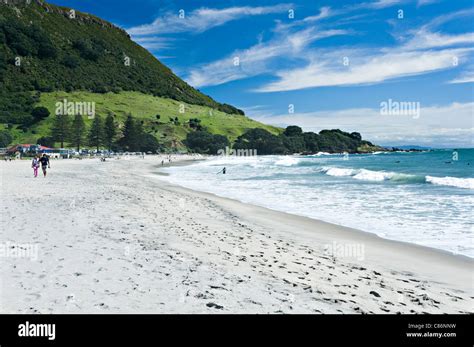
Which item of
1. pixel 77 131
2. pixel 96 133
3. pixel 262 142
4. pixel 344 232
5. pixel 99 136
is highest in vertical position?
pixel 77 131

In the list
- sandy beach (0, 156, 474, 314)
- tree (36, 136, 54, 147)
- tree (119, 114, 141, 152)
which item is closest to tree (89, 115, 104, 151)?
tree (119, 114, 141, 152)

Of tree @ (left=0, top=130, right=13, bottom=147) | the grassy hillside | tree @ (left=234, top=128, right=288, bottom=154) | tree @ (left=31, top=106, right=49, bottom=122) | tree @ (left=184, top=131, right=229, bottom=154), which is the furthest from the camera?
tree @ (left=234, top=128, right=288, bottom=154)

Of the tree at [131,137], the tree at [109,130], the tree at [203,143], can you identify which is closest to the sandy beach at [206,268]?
the tree at [109,130]

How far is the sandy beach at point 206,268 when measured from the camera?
226 inches

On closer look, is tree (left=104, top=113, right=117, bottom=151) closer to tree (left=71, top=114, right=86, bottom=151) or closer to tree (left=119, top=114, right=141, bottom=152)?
tree (left=119, top=114, right=141, bottom=152)

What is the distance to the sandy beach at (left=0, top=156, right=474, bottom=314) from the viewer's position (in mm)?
5738

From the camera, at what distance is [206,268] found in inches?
297

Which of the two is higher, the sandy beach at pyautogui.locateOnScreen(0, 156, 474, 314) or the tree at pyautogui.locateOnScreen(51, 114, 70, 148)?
the tree at pyautogui.locateOnScreen(51, 114, 70, 148)

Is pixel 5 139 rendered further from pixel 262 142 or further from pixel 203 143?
pixel 262 142

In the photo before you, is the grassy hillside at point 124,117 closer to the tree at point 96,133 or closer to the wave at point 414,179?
the tree at point 96,133

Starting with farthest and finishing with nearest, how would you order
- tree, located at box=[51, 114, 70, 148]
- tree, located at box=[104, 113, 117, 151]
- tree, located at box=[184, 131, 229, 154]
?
tree, located at box=[184, 131, 229, 154] → tree, located at box=[104, 113, 117, 151] → tree, located at box=[51, 114, 70, 148]

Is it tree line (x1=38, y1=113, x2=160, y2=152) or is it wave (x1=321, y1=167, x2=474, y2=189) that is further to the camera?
tree line (x1=38, y1=113, x2=160, y2=152)

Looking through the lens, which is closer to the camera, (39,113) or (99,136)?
(99,136)

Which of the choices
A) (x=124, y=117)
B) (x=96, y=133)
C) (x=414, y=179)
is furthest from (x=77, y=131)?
(x=414, y=179)
